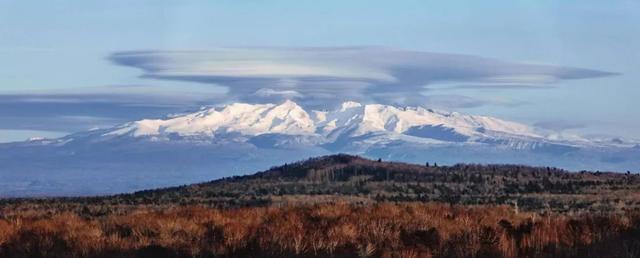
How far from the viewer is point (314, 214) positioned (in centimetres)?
2852

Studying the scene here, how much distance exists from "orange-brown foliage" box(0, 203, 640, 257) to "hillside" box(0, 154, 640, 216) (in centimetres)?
1133

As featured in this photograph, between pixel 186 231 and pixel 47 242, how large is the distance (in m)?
2.50

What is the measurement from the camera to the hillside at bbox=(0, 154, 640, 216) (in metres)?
44.9

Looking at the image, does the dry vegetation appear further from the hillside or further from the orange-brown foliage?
the hillside

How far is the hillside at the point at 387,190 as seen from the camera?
1768 inches

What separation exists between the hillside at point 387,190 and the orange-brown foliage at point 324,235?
11331 millimetres

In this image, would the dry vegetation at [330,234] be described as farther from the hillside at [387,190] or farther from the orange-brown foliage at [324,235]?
the hillside at [387,190]

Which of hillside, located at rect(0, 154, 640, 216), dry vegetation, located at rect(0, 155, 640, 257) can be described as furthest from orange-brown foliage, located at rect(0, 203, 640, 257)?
hillside, located at rect(0, 154, 640, 216)

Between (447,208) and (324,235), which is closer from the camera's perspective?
(324,235)

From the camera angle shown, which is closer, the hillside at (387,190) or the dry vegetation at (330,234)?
the dry vegetation at (330,234)

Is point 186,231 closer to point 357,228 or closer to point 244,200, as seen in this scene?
point 357,228

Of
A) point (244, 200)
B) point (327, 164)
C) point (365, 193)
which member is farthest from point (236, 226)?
point (327, 164)

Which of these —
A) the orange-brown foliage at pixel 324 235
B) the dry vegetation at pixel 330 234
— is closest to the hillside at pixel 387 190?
the dry vegetation at pixel 330 234

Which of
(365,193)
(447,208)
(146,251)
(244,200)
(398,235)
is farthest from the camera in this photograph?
(365,193)
